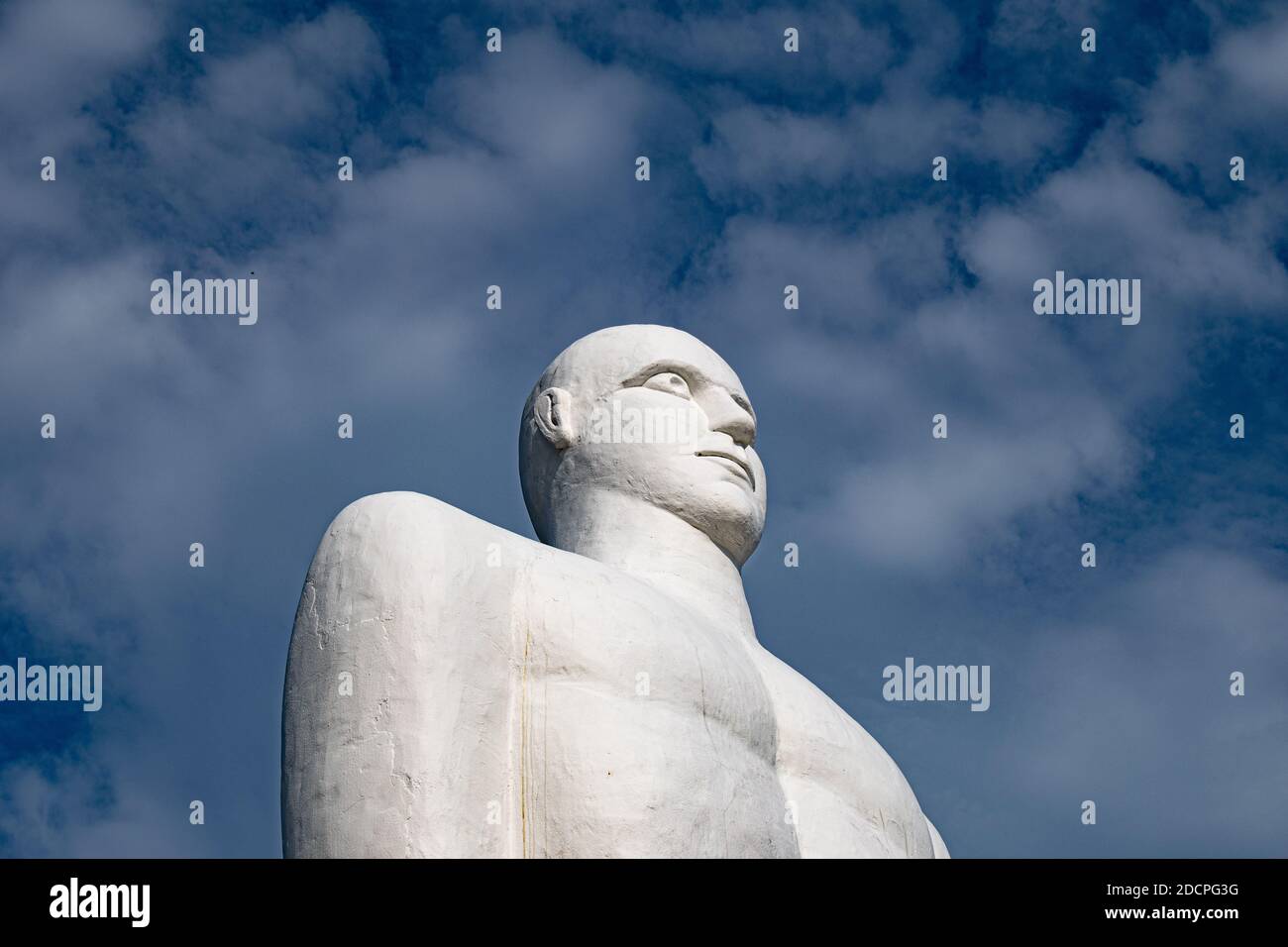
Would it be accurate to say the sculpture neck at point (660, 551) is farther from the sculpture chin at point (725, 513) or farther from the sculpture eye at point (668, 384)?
the sculpture eye at point (668, 384)

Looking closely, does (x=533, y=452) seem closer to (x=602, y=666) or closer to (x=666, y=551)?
(x=666, y=551)

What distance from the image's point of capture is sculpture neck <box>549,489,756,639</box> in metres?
13.1

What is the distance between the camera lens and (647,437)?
13.4 metres

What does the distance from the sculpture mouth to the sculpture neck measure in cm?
44

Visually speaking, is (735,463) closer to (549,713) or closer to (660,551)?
(660,551)

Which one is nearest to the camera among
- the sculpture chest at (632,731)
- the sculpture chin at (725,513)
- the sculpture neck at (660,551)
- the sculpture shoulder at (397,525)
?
the sculpture chest at (632,731)

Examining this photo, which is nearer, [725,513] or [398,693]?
[398,693]

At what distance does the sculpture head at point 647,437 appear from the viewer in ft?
43.9

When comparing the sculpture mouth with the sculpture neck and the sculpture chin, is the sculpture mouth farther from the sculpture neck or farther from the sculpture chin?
the sculpture neck

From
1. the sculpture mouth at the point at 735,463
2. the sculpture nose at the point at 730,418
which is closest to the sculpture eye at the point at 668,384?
the sculpture nose at the point at 730,418

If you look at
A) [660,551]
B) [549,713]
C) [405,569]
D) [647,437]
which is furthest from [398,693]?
[647,437]

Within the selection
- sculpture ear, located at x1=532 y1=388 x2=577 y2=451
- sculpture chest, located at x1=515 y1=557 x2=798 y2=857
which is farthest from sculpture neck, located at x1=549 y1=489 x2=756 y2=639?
sculpture chest, located at x1=515 y1=557 x2=798 y2=857

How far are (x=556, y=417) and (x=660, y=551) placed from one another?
1084 millimetres
